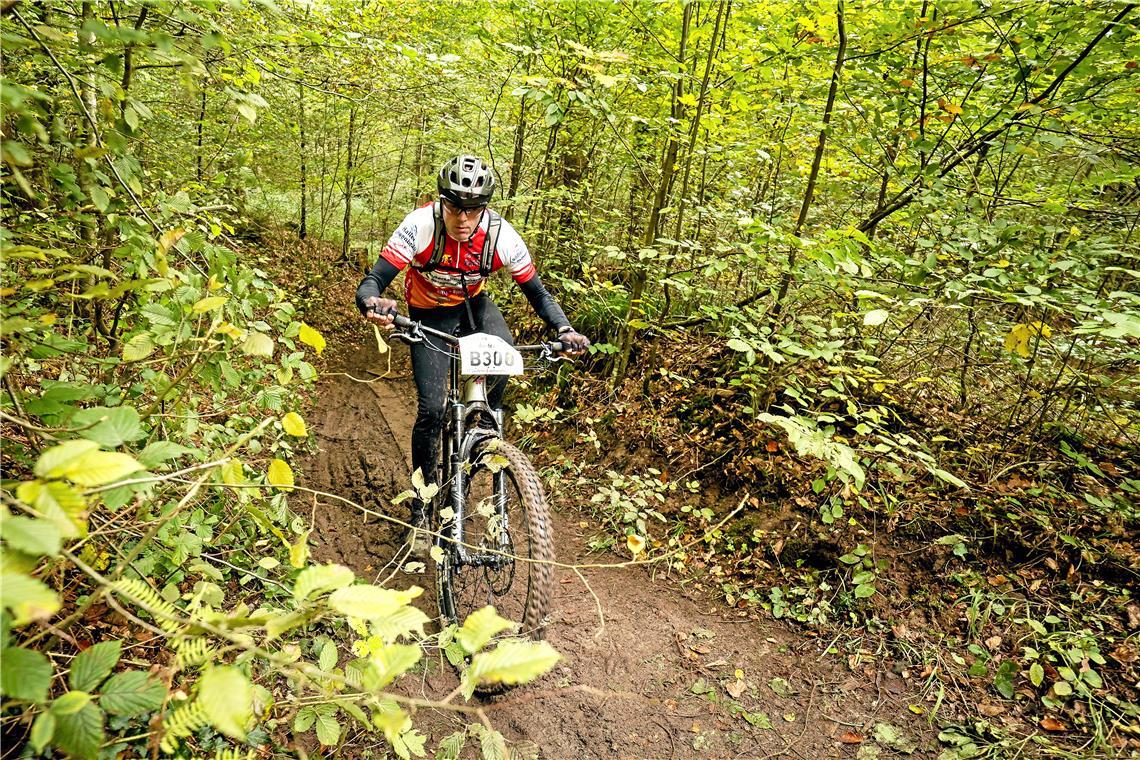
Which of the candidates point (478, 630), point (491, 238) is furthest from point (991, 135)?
point (478, 630)

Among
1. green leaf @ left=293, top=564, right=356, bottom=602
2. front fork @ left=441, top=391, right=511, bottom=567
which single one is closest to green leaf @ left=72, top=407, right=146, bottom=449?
green leaf @ left=293, top=564, right=356, bottom=602

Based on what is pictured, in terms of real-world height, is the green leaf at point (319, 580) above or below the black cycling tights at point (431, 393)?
above

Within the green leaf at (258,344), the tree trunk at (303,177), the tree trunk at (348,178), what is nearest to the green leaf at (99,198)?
the green leaf at (258,344)

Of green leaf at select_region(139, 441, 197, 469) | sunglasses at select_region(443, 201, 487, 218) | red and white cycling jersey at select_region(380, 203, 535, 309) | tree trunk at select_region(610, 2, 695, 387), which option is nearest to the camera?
green leaf at select_region(139, 441, 197, 469)

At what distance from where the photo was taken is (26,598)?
0.78 metres

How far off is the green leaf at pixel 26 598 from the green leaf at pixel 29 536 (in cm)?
4

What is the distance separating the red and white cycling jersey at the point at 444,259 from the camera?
4109mm

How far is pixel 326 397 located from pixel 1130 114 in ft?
26.1

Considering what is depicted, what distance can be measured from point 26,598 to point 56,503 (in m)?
0.18

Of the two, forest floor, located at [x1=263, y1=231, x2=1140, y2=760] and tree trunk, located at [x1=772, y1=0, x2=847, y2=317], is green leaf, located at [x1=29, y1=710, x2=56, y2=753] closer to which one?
forest floor, located at [x1=263, y1=231, x2=1140, y2=760]

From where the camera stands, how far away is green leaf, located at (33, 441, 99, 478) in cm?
94

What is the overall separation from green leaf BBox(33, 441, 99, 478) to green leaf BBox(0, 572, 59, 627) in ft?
0.63

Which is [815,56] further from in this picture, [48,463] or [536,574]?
[48,463]

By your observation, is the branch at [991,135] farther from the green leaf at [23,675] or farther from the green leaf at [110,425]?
the green leaf at [23,675]
